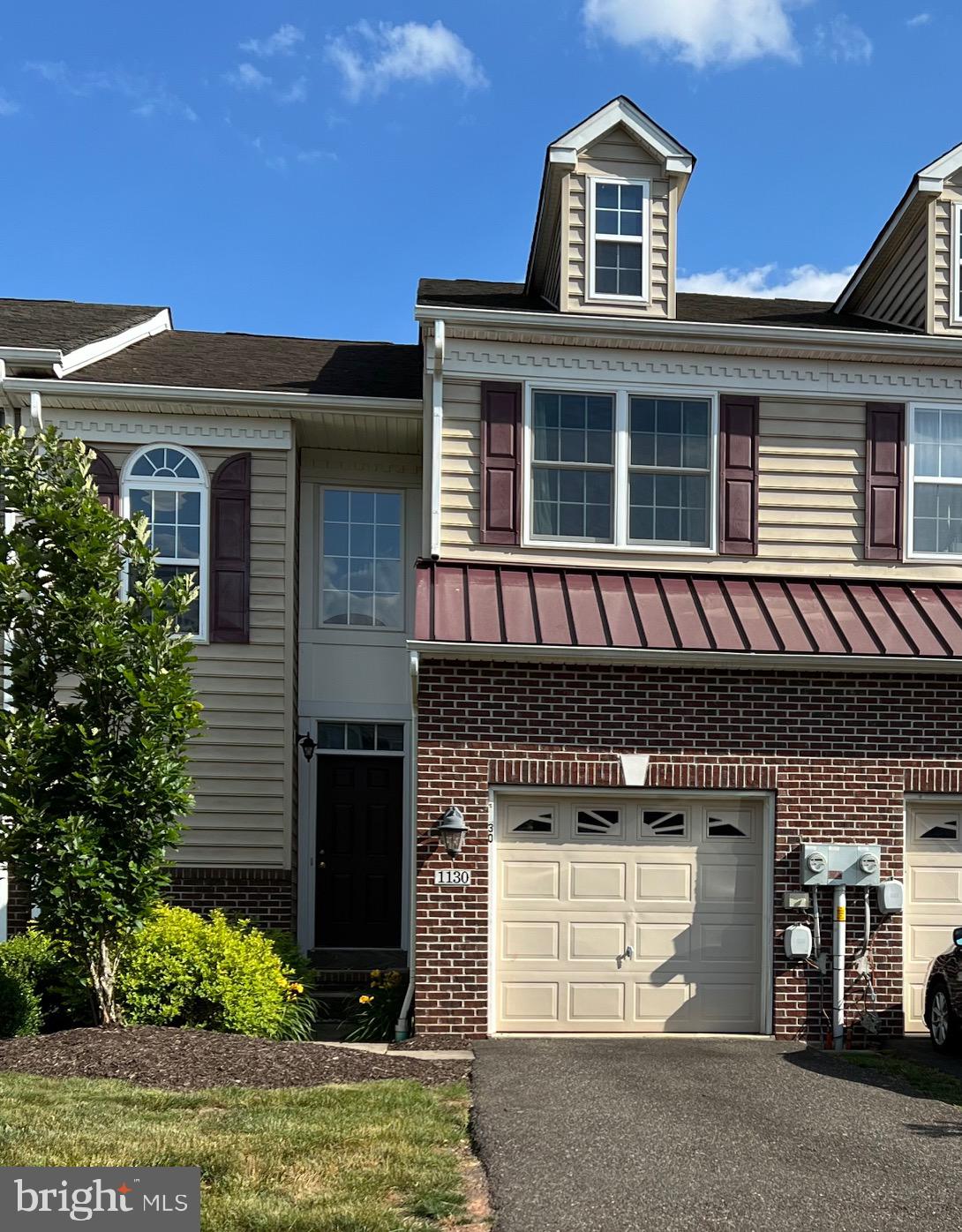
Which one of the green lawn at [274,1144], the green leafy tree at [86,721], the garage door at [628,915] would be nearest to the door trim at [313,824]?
the garage door at [628,915]

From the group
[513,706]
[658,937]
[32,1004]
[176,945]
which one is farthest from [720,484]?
[32,1004]

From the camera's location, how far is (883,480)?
1305 cm

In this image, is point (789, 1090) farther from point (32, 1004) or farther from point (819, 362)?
point (819, 362)

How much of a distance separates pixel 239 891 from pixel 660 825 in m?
4.70

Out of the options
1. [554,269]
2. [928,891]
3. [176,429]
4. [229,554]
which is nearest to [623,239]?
[554,269]

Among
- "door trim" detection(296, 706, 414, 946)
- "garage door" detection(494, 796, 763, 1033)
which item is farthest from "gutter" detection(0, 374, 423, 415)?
"garage door" detection(494, 796, 763, 1033)

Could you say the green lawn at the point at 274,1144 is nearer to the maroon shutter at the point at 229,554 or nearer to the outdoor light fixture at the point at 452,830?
the outdoor light fixture at the point at 452,830

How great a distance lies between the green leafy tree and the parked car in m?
6.50

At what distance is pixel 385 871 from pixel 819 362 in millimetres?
7322

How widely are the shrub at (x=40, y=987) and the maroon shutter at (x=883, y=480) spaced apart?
27.7ft

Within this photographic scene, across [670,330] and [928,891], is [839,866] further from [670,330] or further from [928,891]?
[670,330]

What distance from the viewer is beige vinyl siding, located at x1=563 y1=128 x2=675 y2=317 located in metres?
13.3

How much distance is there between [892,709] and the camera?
11.9 meters

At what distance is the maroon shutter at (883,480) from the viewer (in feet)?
42.6
